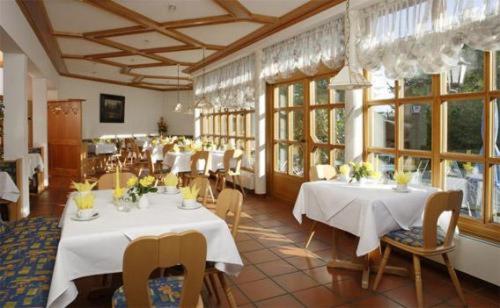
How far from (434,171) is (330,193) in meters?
1.07

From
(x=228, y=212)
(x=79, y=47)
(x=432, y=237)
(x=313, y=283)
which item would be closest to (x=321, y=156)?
(x=313, y=283)

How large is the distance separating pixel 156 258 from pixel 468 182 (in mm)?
2798

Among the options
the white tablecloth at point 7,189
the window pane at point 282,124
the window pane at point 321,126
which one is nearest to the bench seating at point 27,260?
the white tablecloth at point 7,189

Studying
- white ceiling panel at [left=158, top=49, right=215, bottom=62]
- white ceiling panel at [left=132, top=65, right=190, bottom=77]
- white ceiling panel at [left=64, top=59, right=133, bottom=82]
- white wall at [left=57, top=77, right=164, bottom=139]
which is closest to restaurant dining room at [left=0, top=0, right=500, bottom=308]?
white ceiling panel at [left=158, top=49, right=215, bottom=62]

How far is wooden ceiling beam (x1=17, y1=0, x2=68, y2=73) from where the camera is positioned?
15.1 feet

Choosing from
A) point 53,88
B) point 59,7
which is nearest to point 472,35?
point 59,7

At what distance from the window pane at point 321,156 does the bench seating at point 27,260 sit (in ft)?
11.0

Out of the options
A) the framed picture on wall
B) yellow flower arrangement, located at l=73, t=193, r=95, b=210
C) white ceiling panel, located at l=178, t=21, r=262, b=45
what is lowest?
yellow flower arrangement, located at l=73, t=193, r=95, b=210

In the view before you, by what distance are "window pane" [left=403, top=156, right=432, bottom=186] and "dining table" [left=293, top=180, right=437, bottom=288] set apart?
0.41 metres

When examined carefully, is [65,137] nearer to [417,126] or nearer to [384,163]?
[384,163]

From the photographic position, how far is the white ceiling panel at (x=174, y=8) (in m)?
4.54

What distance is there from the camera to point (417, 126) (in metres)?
3.64

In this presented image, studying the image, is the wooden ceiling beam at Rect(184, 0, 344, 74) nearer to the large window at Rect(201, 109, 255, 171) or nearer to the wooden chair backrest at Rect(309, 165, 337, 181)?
the large window at Rect(201, 109, 255, 171)

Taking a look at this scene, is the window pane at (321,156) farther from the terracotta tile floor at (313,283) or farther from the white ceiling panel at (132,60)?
the white ceiling panel at (132,60)
